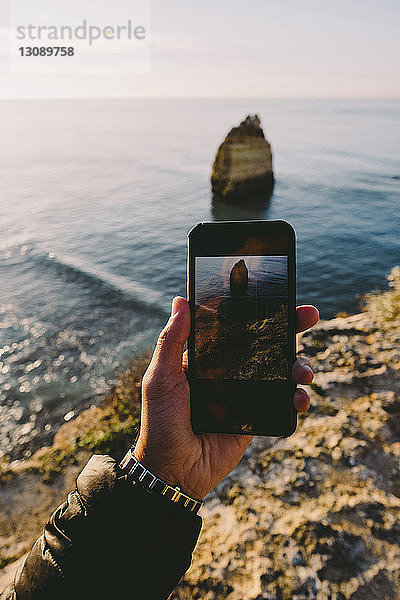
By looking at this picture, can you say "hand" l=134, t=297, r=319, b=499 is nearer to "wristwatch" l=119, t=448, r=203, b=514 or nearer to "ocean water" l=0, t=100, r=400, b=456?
"wristwatch" l=119, t=448, r=203, b=514

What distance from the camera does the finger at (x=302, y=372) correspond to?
3.29 m

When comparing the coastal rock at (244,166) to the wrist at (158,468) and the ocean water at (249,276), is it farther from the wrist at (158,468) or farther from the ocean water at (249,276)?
the wrist at (158,468)

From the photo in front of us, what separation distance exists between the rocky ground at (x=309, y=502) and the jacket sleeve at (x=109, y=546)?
2692 millimetres

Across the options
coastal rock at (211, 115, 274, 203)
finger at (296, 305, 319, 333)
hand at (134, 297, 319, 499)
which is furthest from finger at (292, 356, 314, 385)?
coastal rock at (211, 115, 274, 203)

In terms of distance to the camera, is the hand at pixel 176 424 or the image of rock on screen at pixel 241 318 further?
the image of rock on screen at pixel 241 318

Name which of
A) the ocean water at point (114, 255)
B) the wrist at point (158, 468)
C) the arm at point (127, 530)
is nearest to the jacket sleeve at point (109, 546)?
the arm at point (127, 530)

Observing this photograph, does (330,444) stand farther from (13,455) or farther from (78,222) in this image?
(78,222)

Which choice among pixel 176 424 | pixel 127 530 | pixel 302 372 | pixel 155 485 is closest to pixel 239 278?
pixel 302 372

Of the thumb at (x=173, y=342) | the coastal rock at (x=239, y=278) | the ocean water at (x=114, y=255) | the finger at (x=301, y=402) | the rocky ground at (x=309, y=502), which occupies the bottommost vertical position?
the ocean water at (x=114, y=255)

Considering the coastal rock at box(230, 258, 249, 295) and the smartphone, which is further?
the coastal rock at box(230, 258, 249, 295)

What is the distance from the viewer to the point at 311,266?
23.1m

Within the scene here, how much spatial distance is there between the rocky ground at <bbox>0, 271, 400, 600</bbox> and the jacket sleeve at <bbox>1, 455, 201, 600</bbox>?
8.83ft

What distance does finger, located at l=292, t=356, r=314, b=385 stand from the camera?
10.8 ft

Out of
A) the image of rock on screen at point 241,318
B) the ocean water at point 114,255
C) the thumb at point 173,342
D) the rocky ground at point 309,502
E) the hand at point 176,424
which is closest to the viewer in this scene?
the hand at point 176,424
